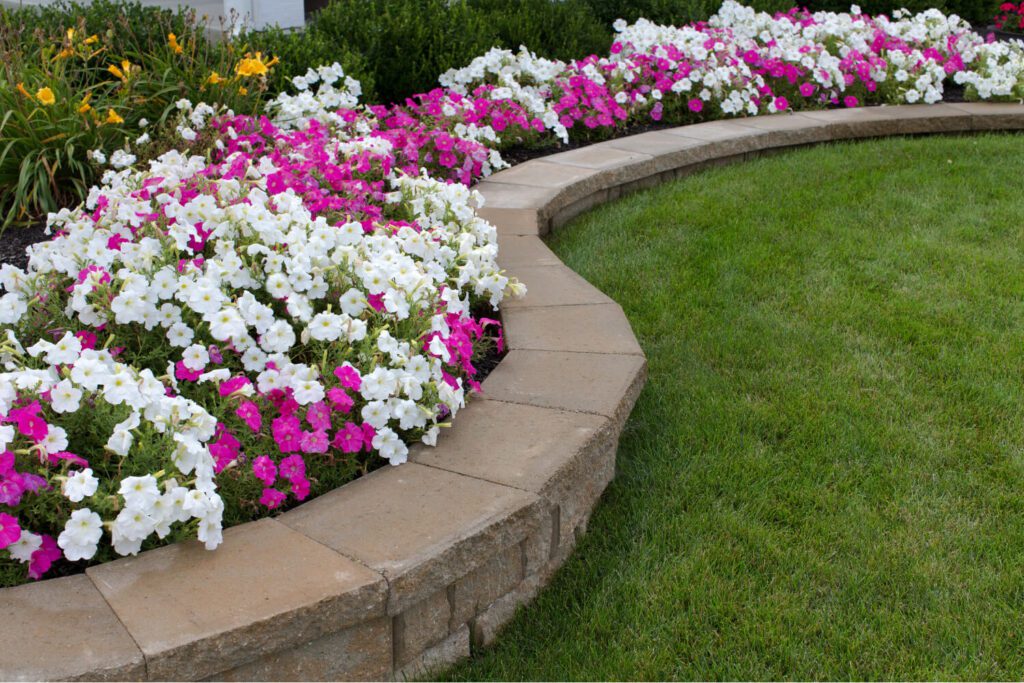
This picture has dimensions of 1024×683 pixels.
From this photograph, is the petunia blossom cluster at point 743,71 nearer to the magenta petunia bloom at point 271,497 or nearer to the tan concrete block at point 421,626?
the magenta petunia bloom at point 271,497

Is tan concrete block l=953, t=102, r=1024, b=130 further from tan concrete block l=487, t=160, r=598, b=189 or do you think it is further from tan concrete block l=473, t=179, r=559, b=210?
tan concrete block l=473, t=179, r=559, b=210

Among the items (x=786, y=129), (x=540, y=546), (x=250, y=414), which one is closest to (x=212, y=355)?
(x=250, y=414)

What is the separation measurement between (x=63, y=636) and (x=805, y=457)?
1.93m

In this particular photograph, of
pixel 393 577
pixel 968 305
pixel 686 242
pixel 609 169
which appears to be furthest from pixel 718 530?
pixel 609 169

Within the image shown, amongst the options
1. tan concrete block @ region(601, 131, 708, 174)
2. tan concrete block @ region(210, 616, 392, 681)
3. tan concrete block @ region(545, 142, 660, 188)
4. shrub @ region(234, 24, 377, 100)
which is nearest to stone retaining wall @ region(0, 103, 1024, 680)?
tan concrete block @ region(210, 616, 392, 681)

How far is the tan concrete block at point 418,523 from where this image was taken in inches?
80.7

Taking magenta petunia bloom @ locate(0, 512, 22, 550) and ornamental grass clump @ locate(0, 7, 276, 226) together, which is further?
ornamental grass clump @ locate(0, 7, 276, 226)

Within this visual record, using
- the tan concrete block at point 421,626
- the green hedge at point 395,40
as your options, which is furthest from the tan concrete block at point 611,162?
the tan concrete block at point 421,626

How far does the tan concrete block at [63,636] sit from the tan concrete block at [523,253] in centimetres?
220

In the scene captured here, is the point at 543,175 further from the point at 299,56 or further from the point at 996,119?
the point at 996,119

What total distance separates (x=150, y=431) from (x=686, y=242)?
2795 millimetres

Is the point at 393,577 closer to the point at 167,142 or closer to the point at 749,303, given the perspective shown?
the point at 749,303

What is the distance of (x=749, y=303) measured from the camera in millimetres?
3859

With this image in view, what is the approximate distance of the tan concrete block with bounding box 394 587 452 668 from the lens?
82.7 inches
